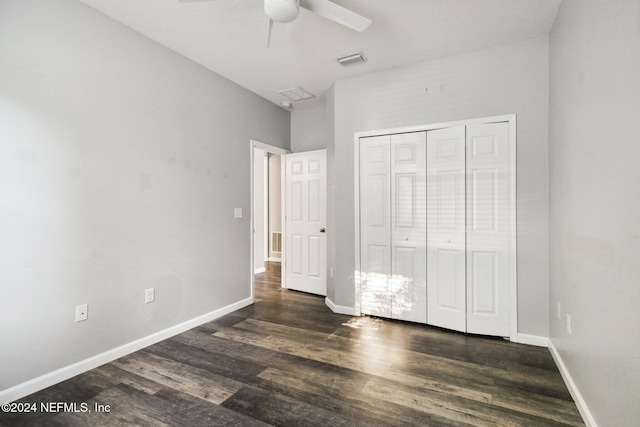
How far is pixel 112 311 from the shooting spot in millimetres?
2482

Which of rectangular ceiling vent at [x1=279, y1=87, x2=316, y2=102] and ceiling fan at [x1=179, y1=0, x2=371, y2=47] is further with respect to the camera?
rectangular ceiling vent at [x1=279, y1=87, x2=316, y2=102]

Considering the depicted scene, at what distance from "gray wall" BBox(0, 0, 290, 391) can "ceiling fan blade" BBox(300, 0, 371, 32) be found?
1.71 meters

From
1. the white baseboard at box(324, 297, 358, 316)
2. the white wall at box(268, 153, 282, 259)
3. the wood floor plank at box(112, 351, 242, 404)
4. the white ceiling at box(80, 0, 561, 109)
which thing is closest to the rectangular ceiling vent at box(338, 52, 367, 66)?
the white ceiling at box(80, 0, 561, 109)

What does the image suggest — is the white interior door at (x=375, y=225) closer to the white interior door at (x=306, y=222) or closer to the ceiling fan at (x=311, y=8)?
the white interior door at (x=306, y=222)

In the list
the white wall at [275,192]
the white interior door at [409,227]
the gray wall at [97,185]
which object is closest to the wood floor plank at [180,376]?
the gray wall at [97,185]

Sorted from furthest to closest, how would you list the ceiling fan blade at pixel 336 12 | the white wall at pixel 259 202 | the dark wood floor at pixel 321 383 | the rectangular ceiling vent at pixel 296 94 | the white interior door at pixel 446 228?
1. the white wall at pixel 259 202
2. the rectangular ceiling vent at pixel 296 94
3. the white interior door at pixel 446 228
4. the ceiling fan blade at pixel 336 12
5. the dark wood floor at pixel 321 383

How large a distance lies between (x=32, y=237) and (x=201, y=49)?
2129mm

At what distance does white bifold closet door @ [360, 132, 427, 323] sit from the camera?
321cm

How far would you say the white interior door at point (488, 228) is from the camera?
2836mm

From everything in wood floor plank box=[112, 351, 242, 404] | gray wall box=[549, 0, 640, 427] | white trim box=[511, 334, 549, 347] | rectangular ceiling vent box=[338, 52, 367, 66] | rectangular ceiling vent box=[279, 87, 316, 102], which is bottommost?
wood floor plank box=[112, 351, 242, 404]

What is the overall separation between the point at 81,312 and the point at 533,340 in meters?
3.80

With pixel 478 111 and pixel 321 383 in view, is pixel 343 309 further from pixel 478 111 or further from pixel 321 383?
pixel 478 111

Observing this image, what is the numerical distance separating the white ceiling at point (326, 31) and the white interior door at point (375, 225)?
0.94 m

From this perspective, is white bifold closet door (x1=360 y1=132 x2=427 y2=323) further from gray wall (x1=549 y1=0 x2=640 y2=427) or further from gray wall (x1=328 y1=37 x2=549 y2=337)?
gray wall (x1=549 y1=0 x2=640 y2=427)
